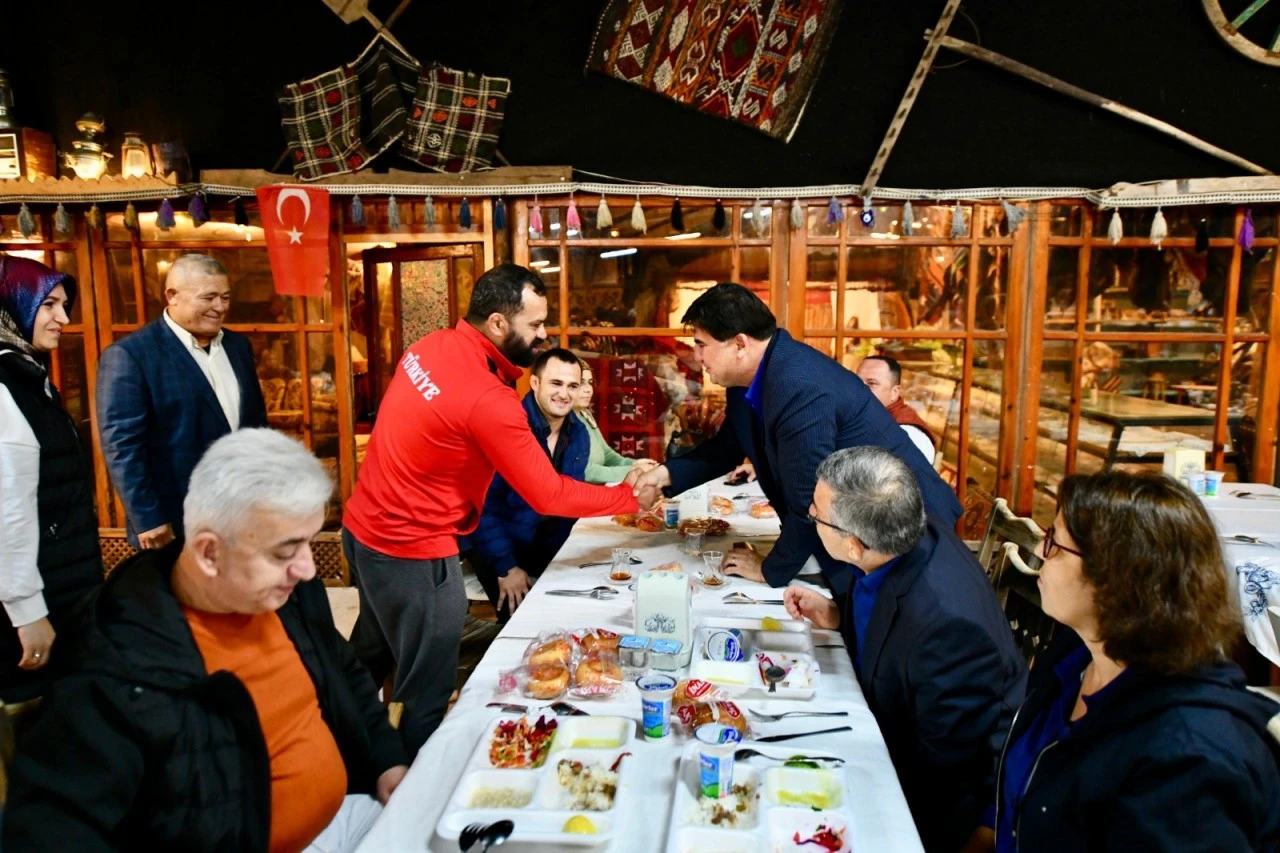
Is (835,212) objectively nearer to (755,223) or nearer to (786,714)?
(755,223)

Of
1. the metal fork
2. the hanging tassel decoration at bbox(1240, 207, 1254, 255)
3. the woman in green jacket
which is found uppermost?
A: the hanging tassel decoration at bbox(1240, 207, 1254, 255)

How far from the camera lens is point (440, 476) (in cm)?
248

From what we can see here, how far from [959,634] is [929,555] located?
0.61ft

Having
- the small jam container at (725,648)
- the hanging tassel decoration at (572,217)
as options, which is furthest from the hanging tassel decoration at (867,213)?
the small jam container at (725,648)

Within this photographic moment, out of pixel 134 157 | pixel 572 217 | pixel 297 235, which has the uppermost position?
pixel 134 157

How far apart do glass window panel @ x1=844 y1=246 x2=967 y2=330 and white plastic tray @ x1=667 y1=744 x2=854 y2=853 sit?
350cm

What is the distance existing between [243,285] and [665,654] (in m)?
3.87

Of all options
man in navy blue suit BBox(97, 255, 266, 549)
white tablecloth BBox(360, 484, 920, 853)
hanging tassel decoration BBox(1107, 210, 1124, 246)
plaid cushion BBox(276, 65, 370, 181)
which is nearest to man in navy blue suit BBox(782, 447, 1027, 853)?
white tablecloth BBox(360, 484, 920, 853)

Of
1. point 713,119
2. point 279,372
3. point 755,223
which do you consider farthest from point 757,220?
point 279,372

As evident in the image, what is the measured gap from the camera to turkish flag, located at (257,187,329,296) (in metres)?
4.29

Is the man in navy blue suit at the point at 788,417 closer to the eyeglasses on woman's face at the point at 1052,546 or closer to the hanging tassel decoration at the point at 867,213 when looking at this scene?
the eyeglasses on woman's face at the point at 1052,546

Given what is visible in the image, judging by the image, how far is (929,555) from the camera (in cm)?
179

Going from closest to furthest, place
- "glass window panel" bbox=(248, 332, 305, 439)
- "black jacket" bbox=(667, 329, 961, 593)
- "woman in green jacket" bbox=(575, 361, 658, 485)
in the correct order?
"black jacket" bbox=(667, 329, 961, 593) < "woman in green jacket" bbox=(575, 361, 658, 485) < "glass window panel" bbox=(248, 332, 305, 439)

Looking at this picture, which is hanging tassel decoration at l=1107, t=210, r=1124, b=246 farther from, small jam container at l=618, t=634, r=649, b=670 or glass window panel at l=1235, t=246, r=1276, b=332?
small jam container at l=618, t=634, r=649, b=670
